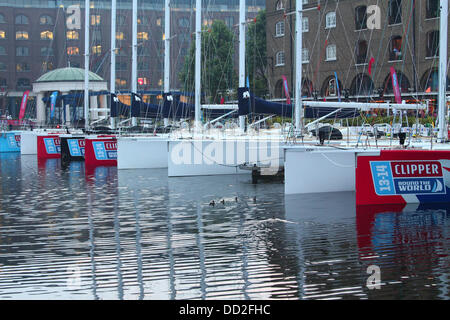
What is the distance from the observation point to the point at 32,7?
100 metres

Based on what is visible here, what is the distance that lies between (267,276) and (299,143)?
11651 mm

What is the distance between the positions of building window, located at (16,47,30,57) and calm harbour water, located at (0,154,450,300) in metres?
80.2

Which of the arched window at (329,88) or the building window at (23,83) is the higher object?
the building window at (23,83)

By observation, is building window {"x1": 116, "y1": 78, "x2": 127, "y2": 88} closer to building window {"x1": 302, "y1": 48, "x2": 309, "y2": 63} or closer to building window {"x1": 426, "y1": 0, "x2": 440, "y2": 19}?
building window {"x1": 302, "y1": 48, "x2": 309, "y2": 63}

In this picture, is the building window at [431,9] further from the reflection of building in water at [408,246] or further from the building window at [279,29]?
the reflection of building in water at [408,246]

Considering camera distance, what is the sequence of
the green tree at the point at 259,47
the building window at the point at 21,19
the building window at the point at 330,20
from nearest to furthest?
the building window at the point at 330,20 → the green tree at the point at 259,47 → the building window at the point at 21,19

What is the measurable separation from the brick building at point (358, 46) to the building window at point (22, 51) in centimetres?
4974

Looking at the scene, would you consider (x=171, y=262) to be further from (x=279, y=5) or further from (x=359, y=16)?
(x=279, y=5)

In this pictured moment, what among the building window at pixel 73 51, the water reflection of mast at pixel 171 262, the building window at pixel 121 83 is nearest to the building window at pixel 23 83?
the building window at pixel 73 51

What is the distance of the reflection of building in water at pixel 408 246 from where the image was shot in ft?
35.2

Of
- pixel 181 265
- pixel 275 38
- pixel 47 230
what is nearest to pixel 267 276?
pixel 181 265

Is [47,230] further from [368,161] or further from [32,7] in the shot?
[32,7]

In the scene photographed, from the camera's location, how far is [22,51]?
10006 centimetres

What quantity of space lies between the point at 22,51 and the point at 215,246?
92555 mm
